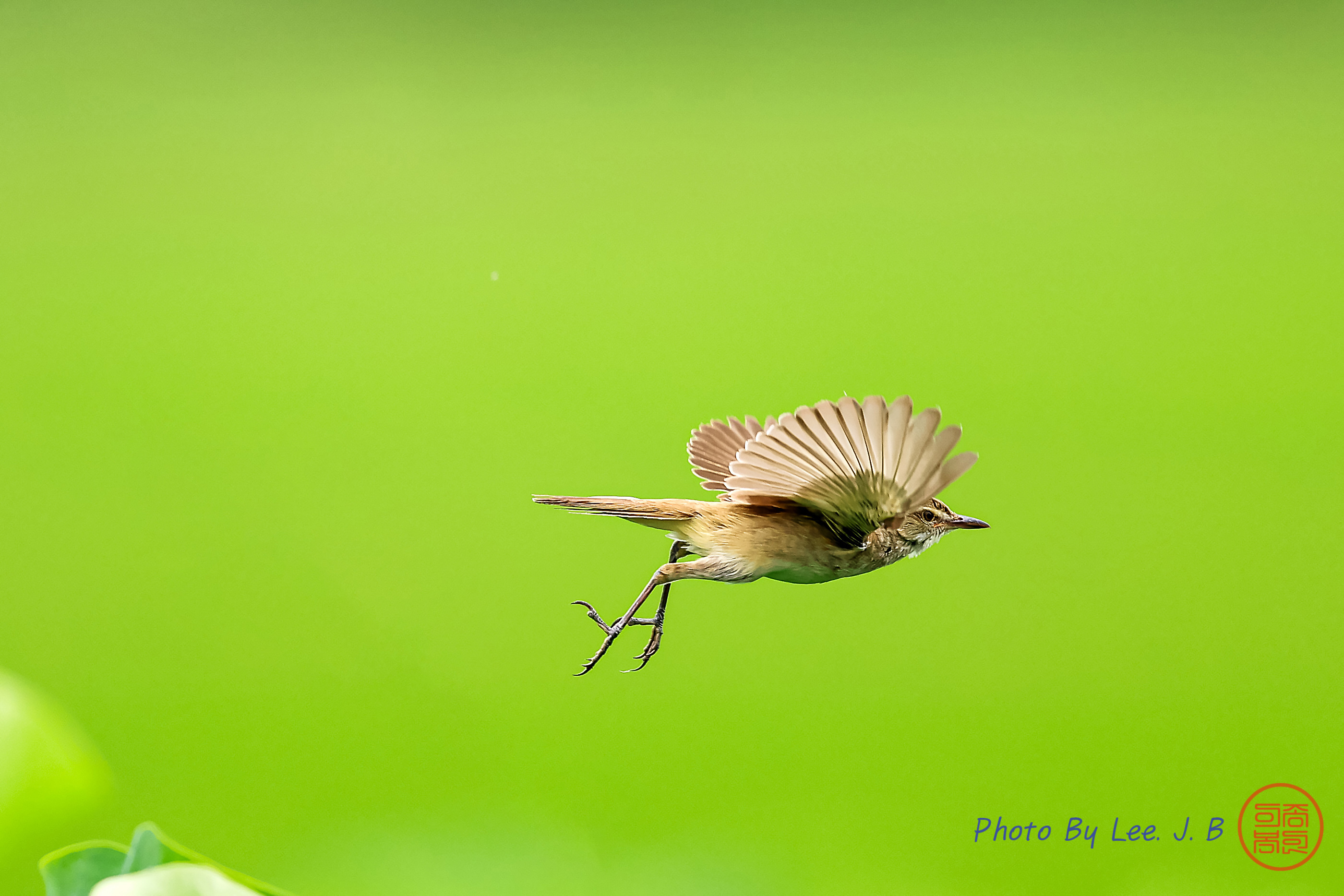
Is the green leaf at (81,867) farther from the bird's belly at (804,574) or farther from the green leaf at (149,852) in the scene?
the bird's belly at (804,574)

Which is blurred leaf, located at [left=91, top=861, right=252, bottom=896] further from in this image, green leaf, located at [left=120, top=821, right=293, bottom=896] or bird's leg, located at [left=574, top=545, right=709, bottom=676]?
bird's leg, located at [left=574, top=545, right=709, bottom=676]

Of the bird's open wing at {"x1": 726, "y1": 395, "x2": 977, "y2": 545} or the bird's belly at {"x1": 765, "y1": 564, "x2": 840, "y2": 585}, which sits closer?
the bird's open wing at {"x1": 726, "y1": 395, "x2": 977, "y2": 545}

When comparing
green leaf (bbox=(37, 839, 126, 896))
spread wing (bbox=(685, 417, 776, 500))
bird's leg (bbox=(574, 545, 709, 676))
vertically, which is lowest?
green leaf (bbox=(37, 839, 126, 896))

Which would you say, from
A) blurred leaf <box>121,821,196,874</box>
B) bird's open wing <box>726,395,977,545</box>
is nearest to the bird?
bird's open wing <box>726,395,977,545</box>

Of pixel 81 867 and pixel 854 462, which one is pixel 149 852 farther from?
pixel 854 462

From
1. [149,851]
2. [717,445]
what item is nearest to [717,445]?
[717,445]
